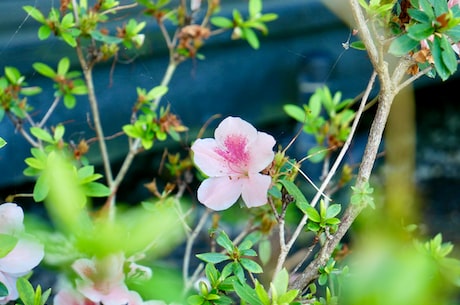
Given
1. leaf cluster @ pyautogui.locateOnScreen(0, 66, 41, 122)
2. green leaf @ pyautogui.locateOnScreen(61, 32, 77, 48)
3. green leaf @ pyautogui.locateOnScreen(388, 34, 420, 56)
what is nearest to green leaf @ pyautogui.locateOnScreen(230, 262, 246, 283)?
green leaf @ pyautogui.locateOnScreen(388, 34, 420, 56)

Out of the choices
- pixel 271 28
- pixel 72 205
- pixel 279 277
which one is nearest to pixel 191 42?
pixel 279 277

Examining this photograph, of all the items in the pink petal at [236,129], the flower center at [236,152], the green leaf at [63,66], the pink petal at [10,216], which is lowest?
the green leaf at [63,66]

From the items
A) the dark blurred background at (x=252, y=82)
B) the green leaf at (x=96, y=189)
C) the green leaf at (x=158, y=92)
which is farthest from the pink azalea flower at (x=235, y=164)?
the dark blurred background at (x=252, y=82)

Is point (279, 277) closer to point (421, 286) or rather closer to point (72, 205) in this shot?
point (72, 205)

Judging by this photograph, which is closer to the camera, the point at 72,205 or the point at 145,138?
the point at 72,205

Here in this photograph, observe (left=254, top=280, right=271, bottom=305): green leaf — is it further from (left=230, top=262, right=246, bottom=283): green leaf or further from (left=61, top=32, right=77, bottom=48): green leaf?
(left=61, top=32, right=77, bottom=48): green leaf

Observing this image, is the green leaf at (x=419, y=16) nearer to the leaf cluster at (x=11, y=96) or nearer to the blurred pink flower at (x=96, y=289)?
the blurred pink flower at (x=96, y=289)

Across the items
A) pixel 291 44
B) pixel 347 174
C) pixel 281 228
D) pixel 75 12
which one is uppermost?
pixel 75 12
